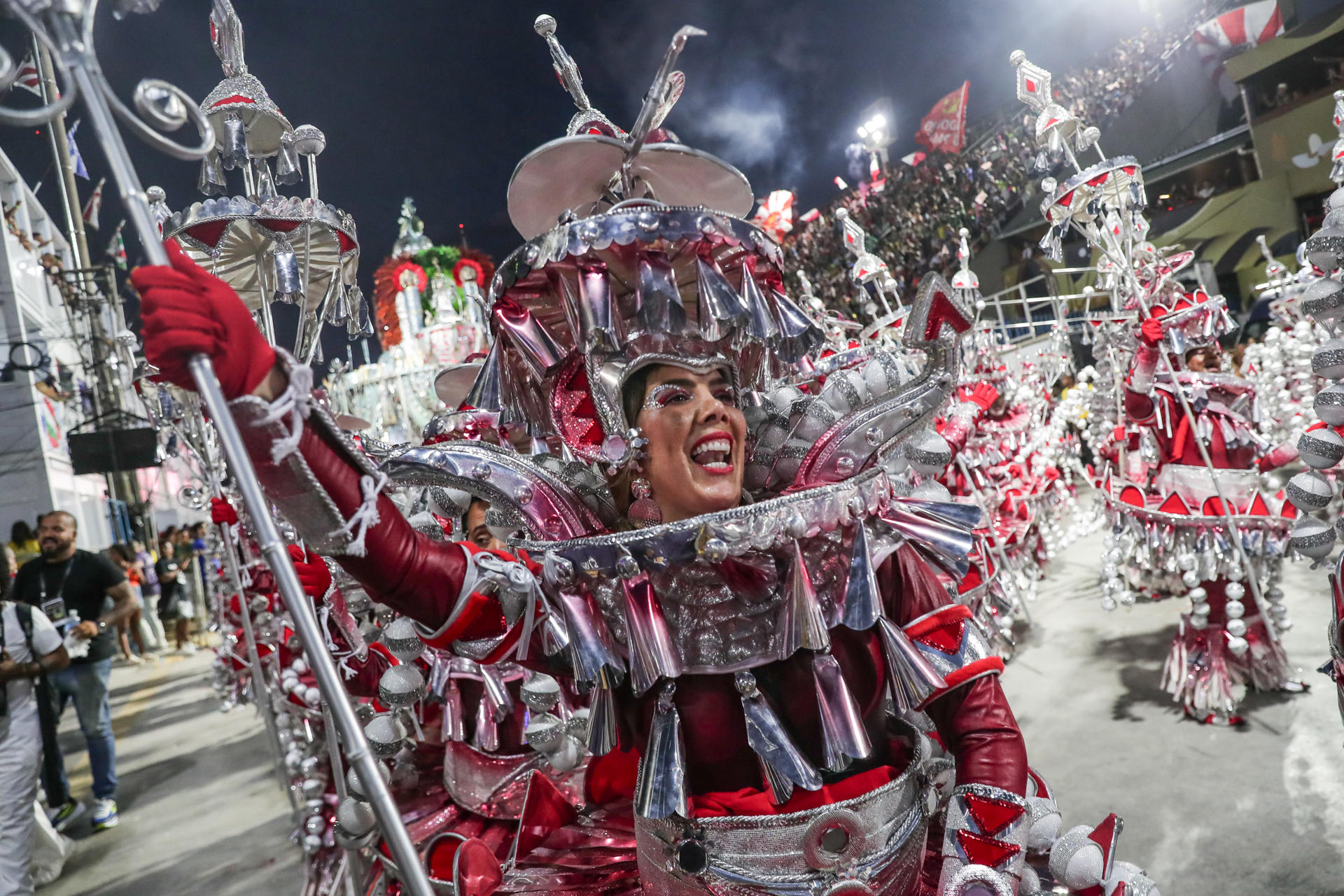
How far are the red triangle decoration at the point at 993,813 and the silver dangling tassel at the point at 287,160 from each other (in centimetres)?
204

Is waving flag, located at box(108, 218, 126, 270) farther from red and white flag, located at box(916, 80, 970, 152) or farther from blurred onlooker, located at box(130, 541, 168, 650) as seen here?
red and white flag, located at box(916, 80, 970, 152)

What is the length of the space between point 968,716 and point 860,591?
0.27 meters

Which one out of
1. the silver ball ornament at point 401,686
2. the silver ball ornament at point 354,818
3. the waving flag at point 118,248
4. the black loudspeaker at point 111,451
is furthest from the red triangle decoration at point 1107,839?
the black loudspeaker at point 111,451

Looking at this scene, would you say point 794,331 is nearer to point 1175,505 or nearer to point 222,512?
point 222,512

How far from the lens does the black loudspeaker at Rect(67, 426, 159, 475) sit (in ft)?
26.4

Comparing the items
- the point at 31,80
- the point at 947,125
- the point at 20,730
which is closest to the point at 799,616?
the point at 31,80

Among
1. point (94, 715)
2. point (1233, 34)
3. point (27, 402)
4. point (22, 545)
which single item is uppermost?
point (1233, 34)

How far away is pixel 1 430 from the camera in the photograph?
375 inches

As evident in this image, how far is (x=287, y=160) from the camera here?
6.66ft

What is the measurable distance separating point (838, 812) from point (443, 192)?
6.11 metres

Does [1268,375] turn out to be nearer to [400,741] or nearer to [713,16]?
[400,741]

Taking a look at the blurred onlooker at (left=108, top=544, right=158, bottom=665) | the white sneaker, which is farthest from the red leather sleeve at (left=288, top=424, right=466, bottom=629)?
the blurred onlooker at (left=108, top=544, right=158, bottom=665)

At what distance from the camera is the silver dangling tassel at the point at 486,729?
88.2 inches

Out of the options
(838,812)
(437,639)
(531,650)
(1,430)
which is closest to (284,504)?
(437,639)
